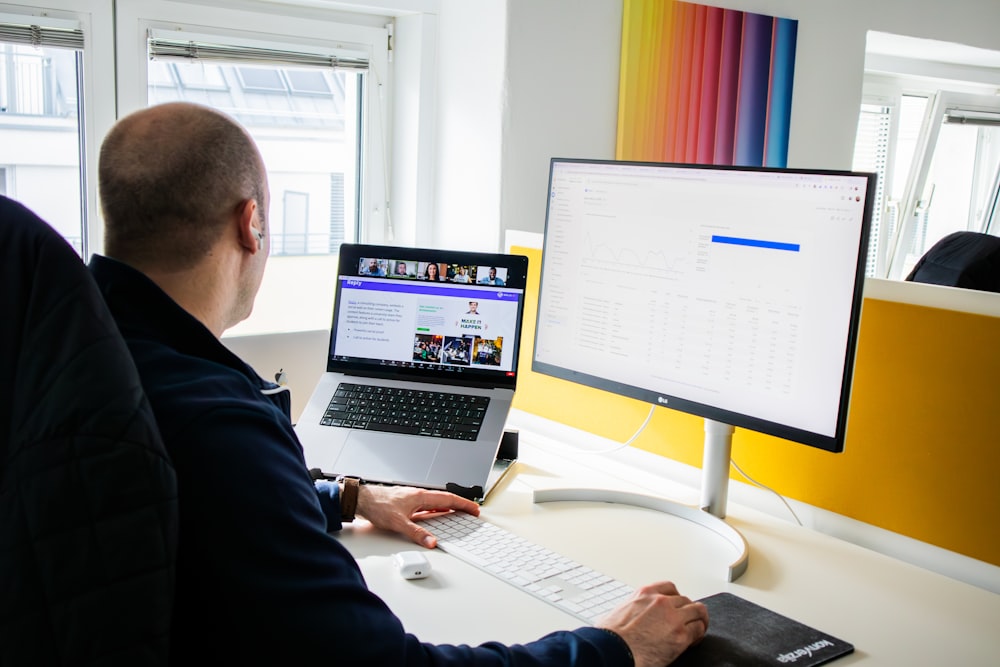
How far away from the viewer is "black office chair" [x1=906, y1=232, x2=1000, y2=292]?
291cm

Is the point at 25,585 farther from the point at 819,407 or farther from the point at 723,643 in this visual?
the point at 819,407

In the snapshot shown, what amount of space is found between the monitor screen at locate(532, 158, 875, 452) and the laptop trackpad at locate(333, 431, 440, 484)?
277 mm

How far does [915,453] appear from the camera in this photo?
1.44 m

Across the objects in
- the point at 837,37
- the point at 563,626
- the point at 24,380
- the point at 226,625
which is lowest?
the point at 563,626

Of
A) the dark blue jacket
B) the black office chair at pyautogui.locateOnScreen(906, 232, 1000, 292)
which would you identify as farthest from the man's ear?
the black office chair at pyautogui.locateOnScreen(906, 232, 1000, 292)

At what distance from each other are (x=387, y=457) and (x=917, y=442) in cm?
85

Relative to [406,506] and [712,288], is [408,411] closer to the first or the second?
[406,506]

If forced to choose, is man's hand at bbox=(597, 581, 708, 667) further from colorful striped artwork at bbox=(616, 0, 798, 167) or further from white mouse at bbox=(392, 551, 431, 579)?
colorful striped artwork at bbox=(616, 0, 798, 167)

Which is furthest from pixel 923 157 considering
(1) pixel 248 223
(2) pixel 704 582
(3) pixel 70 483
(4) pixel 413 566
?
(3) pixel 70 483

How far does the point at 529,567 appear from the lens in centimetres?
135

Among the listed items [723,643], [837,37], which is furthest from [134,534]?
[837,37]

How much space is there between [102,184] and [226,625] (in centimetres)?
49

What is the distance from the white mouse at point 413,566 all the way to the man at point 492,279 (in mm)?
626

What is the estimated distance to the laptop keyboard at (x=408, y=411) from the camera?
1.72 metres
